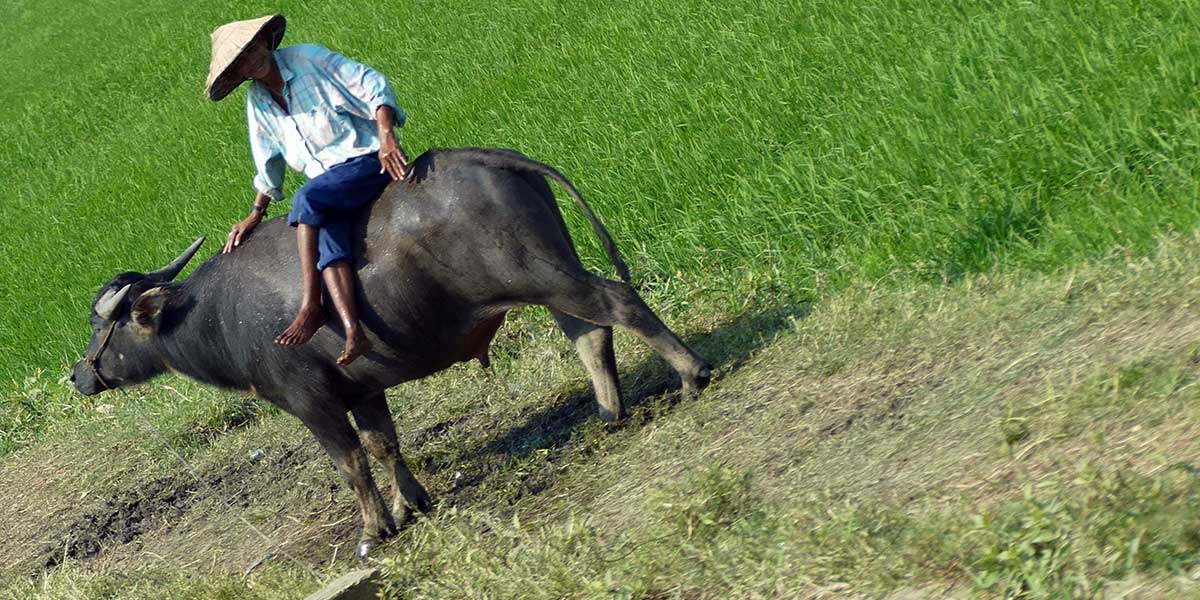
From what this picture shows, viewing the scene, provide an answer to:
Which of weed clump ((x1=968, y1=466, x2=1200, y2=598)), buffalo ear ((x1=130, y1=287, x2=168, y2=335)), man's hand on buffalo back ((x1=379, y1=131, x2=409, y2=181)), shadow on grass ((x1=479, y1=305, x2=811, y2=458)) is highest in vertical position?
man's hand on buffalo back ((x1=379, y1=131, x2=409, y2=181))

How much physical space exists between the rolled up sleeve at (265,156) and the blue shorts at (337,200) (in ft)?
1.32

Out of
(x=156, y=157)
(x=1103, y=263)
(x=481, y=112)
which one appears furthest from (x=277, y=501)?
(x=156, y=157)

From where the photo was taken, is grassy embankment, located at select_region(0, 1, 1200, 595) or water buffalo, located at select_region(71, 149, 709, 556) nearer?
grassy embankment, located at select_region(0, 1, 1200, 595)

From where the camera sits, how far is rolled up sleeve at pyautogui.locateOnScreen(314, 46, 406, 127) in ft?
18.2

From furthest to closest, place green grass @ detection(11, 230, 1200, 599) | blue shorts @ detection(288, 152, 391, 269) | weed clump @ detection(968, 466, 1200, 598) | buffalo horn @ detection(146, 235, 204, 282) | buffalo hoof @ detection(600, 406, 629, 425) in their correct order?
buffalo horn @ detection(146, 235, 204, 282) < buffalo hoof @ detection(600, 406, 629, 425) < blue shorts @ detection(288, 152, 391, 269) < green grass @ detection(11, 230, 1200, 599) < weed clump @ detection(968, 466, 1200, 598)

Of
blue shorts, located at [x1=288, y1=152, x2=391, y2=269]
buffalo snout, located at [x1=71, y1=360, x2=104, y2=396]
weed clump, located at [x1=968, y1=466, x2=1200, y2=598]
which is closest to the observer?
weed clump, located at [x1=968, y1=466, x2=1200, y2=598]

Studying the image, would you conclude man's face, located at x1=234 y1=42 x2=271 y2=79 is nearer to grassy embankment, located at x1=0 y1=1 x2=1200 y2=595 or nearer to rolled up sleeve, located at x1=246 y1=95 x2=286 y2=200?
rolled up sleeve, located at x1=246 y1=95 x2=286 y2=200

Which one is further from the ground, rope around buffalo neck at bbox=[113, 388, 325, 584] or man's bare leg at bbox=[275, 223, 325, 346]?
man's bare leg at bbox=[275, 223, 325, 346]

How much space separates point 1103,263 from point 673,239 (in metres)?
2.50

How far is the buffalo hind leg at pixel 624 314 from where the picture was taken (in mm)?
5566

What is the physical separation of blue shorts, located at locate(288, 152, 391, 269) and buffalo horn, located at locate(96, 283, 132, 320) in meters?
1.24

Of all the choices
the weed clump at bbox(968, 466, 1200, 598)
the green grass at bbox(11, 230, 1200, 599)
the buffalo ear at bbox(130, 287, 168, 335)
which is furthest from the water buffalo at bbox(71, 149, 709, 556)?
the weed clump at bbox(968, 466, 1200, 598)

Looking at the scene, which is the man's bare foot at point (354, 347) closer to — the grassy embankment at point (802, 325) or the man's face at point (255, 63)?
the grassy embankment at point (802, 325)

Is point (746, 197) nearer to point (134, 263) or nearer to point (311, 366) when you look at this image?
point (311, 366)
